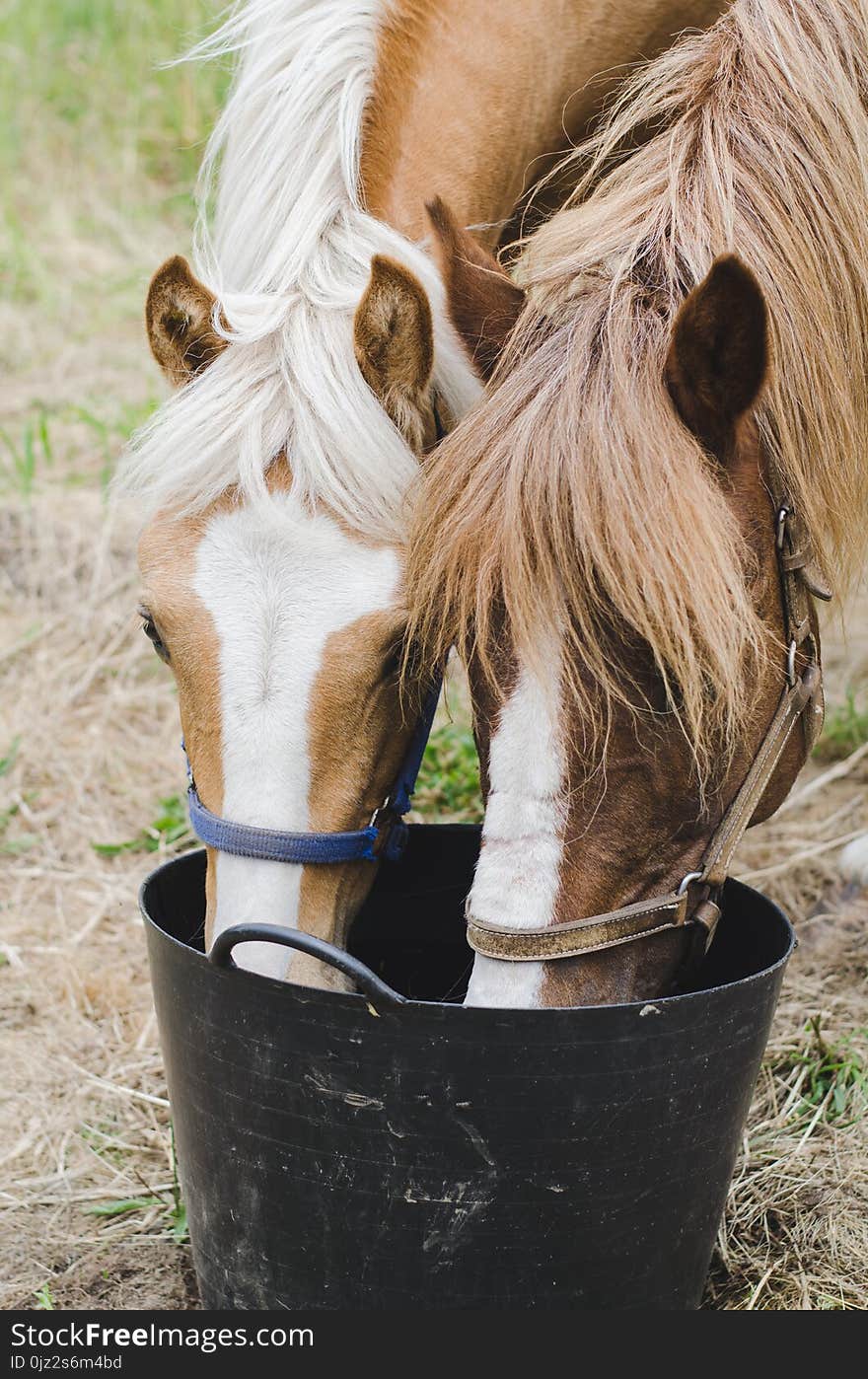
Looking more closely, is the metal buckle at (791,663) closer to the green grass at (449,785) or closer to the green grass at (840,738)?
the green grass at (449,785)

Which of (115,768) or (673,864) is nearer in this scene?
(673,864)

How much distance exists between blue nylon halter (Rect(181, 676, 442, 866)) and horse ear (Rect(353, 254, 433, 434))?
0.39 metres

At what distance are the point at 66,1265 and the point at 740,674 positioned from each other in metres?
1.32

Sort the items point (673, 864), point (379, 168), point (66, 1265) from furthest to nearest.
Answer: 1. point (379, 168)
2. point (66, 1265)
3. point (673, 864)

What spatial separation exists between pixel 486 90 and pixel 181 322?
0.79 m

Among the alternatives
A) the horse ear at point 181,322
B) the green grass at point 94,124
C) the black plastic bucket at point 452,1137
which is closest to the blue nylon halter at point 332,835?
the black plastic bucket at point 452,1137

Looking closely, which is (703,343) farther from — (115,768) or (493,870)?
(115,768)

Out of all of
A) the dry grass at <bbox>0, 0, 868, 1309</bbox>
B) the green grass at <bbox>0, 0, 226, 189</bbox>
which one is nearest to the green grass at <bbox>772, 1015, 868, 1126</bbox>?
the dry grass at <bbox>0, 0, 868, 1309</bbox>

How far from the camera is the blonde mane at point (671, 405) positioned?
1432 mm

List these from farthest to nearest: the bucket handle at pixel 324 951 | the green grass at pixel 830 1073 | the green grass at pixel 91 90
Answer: the green grass at pixel 91 90 < the green grass at pixel 830 1073 < the bucket handle at pixel 324 951

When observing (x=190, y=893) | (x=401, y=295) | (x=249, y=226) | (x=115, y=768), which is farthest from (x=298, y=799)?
(x=115, y=768)

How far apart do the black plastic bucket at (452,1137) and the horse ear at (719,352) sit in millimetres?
636

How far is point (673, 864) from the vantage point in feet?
5.17

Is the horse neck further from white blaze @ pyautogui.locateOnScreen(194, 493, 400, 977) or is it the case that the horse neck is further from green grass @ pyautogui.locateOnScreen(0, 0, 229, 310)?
green grass @ pyautogui.locateOnScreen(0, 0, 229, 310)
